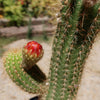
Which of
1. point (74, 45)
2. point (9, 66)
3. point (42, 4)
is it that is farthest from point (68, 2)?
point (42, 4)

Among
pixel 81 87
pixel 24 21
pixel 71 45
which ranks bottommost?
pixel 81 87

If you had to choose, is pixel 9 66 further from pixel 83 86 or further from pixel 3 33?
pixel 3 33

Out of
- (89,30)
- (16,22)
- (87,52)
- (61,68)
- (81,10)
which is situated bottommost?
(16,22)

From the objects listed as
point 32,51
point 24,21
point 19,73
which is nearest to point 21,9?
point 24,21

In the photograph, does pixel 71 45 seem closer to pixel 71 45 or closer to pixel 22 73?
pixel 71 45

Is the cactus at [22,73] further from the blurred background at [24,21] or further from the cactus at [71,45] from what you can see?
the blurred background at [24,21]

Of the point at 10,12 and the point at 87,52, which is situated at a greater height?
the point at 87,52

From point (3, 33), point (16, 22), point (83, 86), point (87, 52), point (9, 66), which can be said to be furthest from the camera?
point (16, 22)

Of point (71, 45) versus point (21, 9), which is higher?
point (71, 45)
